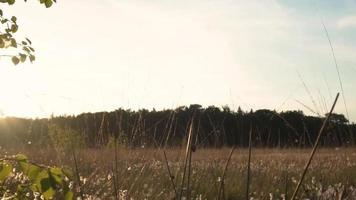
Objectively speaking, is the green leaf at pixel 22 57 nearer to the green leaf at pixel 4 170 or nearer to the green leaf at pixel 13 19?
the green leaf at pixel 13 19

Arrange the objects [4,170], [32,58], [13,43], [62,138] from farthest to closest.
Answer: [62,138] < [32,58] < [13,43] < [4,170]

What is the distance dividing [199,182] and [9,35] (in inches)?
153

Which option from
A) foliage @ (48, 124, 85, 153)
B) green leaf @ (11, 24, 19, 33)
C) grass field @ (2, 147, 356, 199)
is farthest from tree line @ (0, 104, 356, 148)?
green leaf @ (11, 24, 19, 33)

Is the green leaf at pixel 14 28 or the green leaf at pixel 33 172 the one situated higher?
the green leaf at pixel 14 28

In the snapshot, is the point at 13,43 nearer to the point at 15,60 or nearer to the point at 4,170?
the point at 15,60

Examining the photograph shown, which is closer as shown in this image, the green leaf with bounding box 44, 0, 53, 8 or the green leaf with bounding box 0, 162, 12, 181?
the green leaf with bounding box 0, 162, 12, 181

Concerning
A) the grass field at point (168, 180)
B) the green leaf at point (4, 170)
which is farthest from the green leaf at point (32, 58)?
the green leaf at point (4, 170)

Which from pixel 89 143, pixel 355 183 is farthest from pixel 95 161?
pixel 355 183

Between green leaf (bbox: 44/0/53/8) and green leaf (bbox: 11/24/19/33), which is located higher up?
green leaf (bbox: 11/24/19/33)

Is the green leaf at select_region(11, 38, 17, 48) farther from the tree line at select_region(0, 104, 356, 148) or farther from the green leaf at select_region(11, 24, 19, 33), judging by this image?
the tree line at select_region(0, 104, 356, 148)

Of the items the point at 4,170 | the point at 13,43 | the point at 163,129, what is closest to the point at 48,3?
the point at 13,43

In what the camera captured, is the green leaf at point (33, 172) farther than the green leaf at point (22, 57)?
No

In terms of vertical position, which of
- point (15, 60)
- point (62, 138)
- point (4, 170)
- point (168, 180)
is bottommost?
point (168, 180)

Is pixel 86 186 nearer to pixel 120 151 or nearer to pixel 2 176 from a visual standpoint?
pixel 120 151
